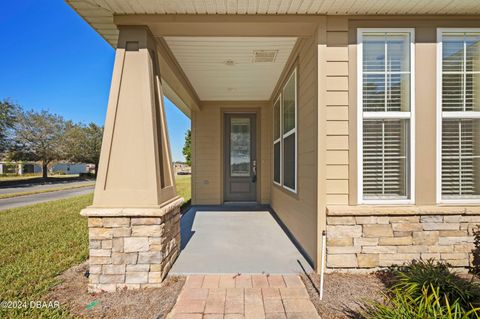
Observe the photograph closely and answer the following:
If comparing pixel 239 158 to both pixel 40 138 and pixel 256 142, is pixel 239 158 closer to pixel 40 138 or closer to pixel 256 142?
pixel 256 142

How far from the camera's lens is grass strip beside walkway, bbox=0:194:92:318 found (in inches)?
90.1

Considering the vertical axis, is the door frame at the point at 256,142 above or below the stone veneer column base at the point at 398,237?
above

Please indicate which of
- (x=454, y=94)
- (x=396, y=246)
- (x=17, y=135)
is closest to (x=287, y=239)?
(x=396, y=246)

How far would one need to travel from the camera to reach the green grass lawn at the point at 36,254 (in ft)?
7.51

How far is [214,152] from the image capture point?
641 centimetres

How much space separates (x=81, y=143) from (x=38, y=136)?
3800 mm

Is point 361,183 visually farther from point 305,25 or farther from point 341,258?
point 305,25

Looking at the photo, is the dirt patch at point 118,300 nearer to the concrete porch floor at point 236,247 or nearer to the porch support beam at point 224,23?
the concrete porch floor at point 236,247

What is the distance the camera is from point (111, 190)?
99.3 inches

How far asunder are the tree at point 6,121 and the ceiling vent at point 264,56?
22.5 metres

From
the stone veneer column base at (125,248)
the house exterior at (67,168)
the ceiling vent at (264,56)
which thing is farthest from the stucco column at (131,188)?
the house exterior at (67,168)

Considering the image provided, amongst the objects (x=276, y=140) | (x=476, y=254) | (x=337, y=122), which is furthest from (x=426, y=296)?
(x=276, y=140)

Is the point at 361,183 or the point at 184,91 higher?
the point at 184,91

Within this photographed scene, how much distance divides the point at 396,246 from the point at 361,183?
0.81m
